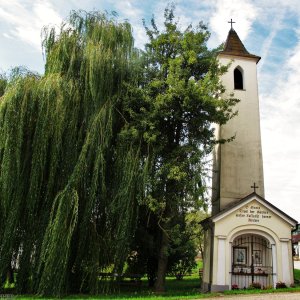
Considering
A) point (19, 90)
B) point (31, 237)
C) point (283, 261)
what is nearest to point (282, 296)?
point (283, 261)

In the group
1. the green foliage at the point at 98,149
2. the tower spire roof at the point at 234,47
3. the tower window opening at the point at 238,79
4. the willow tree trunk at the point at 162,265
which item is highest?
the tower spire roof at the point at 234,47

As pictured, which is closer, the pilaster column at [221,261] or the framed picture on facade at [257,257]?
the pilaster column at [221,261]

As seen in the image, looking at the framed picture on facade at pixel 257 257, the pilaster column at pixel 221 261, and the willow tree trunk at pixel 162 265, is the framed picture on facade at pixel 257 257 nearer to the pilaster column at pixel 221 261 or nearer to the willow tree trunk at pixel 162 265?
the pilaster column at pixel 221 261

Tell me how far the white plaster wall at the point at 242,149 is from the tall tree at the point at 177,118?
8.37ft

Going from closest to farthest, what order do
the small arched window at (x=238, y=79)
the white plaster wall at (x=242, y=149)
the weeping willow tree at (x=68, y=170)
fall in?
the weeping willow tree at (x=68, y=170), the white plaster wall at (x=242, y=149), the small arched window at (x=238, y=79)

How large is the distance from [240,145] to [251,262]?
592cm

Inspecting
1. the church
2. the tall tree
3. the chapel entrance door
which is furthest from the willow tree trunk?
the chapel entrance door

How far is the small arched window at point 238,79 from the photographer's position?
21.1 m

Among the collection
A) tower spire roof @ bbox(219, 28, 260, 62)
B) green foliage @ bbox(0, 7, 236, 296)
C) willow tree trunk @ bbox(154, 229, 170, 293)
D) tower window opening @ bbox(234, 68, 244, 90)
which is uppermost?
tower spire roof @ bbox(219, 28, 260, 62)

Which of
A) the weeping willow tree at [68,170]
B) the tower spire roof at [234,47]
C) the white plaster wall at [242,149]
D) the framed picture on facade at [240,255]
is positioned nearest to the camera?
the weeping willow tree at [68,170]

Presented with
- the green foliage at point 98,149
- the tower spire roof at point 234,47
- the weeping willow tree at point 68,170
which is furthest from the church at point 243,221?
the weeping willow tree at point 68,170

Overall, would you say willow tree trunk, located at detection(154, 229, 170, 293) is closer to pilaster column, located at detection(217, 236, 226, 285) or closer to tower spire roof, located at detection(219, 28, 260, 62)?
pilaster column, located at detection(217, 236, 226, 285)

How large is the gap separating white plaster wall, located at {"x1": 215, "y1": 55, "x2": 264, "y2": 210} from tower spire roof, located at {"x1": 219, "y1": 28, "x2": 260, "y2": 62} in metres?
Result: 0.90

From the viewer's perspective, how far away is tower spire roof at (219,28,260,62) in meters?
21.4
